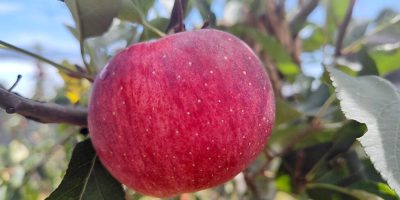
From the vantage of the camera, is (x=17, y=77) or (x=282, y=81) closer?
(x=17, y=77)

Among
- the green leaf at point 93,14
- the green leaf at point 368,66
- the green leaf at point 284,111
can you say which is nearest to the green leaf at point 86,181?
the green leaf at point 93,14

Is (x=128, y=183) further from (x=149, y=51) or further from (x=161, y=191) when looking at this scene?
(x=149, y=51)

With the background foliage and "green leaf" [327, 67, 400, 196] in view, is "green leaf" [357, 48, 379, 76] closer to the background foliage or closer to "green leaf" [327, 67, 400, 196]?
the background foliage

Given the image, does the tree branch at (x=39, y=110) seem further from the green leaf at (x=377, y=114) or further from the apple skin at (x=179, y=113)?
the green leaf at (x=377, y=114)

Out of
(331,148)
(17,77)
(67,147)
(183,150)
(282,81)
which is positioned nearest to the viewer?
(183,150)

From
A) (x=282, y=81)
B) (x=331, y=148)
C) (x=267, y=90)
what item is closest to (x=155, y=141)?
(x=267, y=90)

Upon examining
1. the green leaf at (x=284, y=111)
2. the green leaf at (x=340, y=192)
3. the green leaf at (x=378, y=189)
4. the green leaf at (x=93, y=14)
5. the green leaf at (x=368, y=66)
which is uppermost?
the green leaf at (x=93, y=14)
